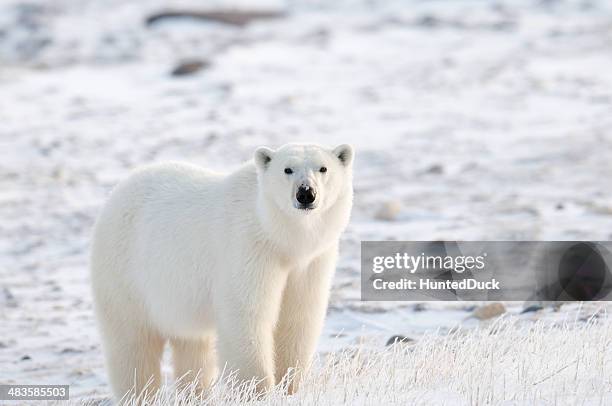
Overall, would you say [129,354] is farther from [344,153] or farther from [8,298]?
[8,298]

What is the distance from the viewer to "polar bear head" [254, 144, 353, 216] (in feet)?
13.0

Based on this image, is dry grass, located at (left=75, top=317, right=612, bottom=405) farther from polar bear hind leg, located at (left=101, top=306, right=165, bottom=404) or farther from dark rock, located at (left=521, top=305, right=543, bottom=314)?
dark rock, located at (left=521, top=305, right=543, bottom=314)

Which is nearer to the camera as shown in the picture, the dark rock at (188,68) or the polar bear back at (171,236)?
the polar bear back at (171,236)

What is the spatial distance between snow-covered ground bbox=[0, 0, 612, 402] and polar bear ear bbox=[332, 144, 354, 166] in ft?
4.57

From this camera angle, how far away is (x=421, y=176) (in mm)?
10875

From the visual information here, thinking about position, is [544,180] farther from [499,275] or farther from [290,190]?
[290,190]

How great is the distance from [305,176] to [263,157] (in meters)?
0.28

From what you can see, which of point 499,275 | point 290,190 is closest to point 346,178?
point 290,190

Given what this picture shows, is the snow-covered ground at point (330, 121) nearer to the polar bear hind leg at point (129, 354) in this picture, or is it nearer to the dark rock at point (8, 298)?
the dark rock at point (8, 298)

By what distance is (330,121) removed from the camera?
527 inches

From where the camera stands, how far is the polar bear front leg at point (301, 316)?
14.2ft

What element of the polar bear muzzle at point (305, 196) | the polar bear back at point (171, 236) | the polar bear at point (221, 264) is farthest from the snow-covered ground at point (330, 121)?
the polar bear muzzle at point (305, 196)

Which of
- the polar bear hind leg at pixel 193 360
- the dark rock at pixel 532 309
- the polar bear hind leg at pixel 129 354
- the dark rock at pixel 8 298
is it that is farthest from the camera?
the dark rock at pixel 8 298

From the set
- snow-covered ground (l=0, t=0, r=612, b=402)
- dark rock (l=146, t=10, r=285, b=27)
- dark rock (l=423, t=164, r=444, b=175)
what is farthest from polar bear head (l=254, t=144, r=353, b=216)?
dark rock (l=146, t=10, r=285, b=27)
